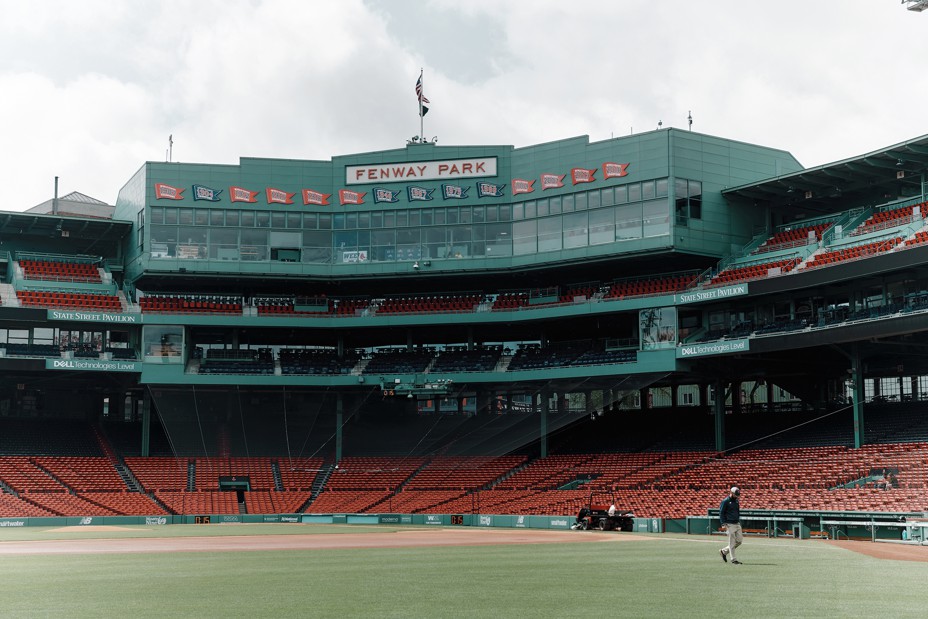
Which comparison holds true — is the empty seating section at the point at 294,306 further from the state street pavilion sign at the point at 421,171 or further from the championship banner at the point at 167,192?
the championship banner at the point at 167,192

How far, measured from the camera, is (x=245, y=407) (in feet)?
211

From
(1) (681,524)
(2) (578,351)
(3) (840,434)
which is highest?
(2) (578,351)

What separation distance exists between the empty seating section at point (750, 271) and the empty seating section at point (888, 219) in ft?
12.8

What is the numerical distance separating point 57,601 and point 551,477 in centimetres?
4466

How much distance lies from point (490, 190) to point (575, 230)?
6.84 m

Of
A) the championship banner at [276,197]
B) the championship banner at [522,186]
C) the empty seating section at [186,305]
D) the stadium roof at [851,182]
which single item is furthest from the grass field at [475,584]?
the championship banner at [276,197]

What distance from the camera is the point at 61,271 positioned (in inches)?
2717

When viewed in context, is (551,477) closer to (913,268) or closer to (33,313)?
(913,268)

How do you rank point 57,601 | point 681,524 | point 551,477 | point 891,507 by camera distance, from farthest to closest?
point 551,477 → point 681,524 → point 891,507 → point 57,601

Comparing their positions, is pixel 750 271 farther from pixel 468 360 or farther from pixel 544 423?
pixel 468 360

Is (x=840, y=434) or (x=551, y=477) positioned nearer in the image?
(x=840, y=434)

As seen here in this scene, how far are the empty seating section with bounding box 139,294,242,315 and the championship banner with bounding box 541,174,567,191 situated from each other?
70.9 ft

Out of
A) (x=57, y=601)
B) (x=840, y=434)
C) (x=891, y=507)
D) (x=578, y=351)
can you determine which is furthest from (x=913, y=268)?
(x=57, y=601)

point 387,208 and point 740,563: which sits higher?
point 387,208
